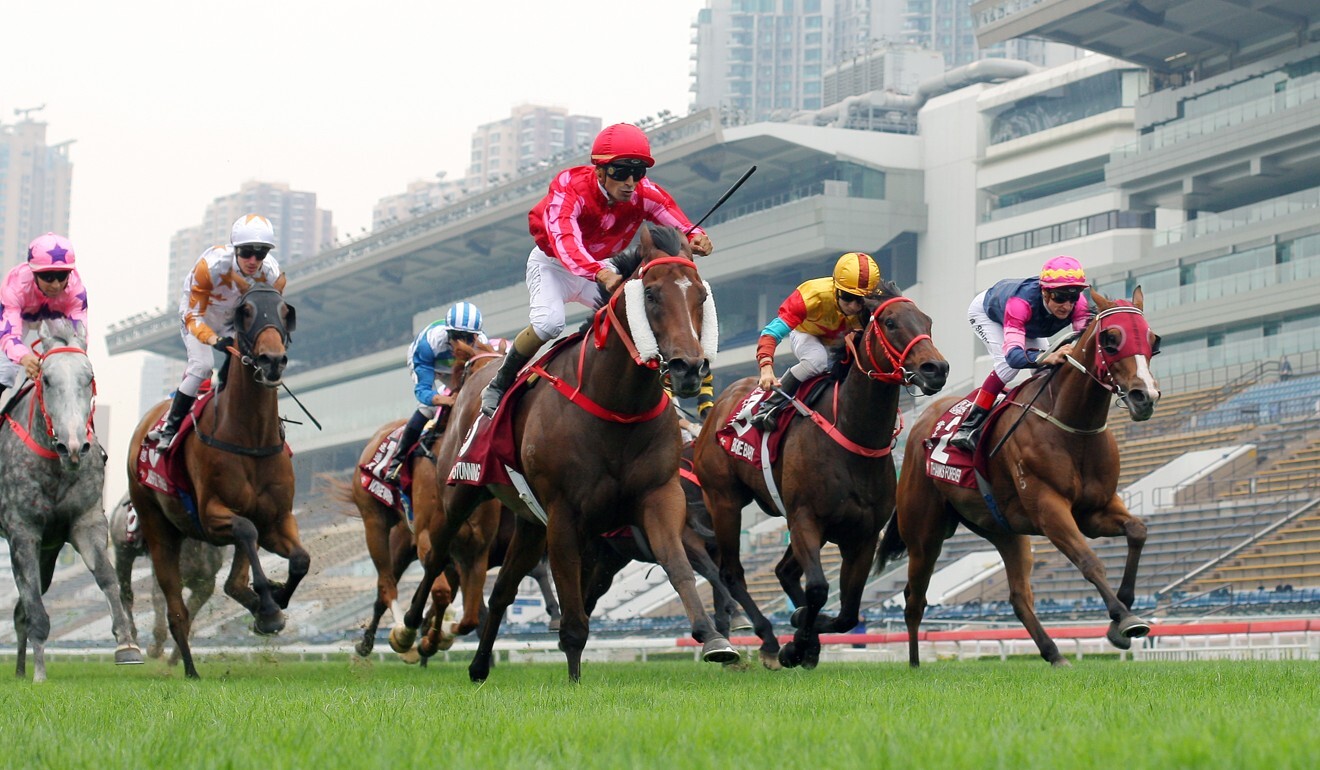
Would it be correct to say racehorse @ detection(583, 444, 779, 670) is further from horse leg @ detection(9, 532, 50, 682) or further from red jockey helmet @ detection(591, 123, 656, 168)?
horse leg @ detection(9, 532, 50, 682)

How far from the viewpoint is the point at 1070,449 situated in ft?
33.1

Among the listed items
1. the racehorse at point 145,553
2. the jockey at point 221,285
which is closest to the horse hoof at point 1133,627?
the jockey at point 221,285

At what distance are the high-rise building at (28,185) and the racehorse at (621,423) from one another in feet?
561

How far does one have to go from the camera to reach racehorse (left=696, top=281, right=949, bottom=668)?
31.1 feet

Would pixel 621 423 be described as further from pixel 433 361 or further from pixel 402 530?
pixel 402 530

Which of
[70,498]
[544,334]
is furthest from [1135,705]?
[70,498]

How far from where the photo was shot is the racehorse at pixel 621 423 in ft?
24.8

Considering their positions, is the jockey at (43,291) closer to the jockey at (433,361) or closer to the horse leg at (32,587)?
the horse leg at (32,587)

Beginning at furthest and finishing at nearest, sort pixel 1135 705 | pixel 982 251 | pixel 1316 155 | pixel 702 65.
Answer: pixel 702 65, pixel 982 251, pixel 1316 155, pixel 1135 705

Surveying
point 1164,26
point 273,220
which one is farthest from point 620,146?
point 273,220

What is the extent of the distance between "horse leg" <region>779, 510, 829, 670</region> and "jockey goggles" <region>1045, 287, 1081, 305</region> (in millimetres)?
2438

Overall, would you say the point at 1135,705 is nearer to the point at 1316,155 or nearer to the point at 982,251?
the point at 1316,155

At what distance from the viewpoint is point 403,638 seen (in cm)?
1139

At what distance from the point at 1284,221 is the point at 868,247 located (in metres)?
19.1
